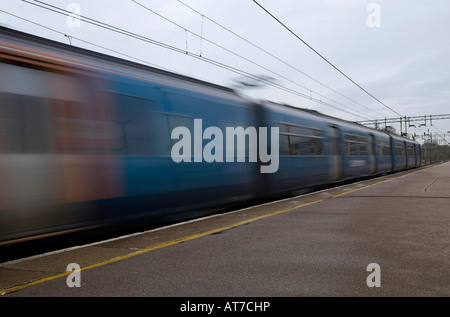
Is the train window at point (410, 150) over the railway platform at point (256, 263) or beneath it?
over

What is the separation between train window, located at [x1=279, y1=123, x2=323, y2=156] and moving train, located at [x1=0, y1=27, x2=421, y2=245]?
1109 millimetres

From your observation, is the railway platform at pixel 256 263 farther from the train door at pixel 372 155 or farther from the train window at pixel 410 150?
the train window at pixel 410 150

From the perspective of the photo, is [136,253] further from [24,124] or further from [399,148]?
[399,148]

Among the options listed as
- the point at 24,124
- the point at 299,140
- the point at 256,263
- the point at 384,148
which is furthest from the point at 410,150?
the point at 24,124

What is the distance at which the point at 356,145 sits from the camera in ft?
65.6

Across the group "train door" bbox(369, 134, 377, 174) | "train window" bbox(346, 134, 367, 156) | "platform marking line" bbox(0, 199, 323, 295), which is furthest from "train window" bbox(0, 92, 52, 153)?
"train door" bbox(369, 134, 377, 174)

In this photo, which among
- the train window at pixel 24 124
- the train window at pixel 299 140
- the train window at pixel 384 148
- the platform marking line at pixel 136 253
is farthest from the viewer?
the train window at pixel 384 148

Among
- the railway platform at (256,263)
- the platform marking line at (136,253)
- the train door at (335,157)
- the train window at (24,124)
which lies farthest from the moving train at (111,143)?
the train door at (335,157)

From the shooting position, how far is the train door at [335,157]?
1647cm

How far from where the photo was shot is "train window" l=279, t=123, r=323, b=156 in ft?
41.3

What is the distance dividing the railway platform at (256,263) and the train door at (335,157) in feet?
27.7

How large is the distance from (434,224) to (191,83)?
5435mm
